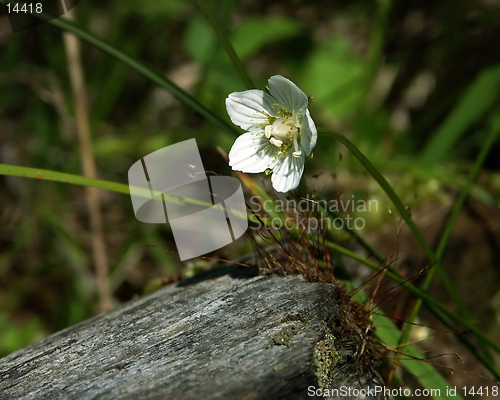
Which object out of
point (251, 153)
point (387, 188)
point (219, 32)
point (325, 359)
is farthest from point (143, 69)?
point (325, 359)

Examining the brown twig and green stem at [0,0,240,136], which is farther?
the brown twig

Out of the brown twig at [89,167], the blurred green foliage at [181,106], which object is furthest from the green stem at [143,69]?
the brown twig at [89,167]

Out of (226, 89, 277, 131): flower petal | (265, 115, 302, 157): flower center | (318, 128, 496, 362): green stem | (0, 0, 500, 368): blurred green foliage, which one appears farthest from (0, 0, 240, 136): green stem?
(0, 0, 500, 368): blurred green foliage

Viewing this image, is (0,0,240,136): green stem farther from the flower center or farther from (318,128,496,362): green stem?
(318,128,496,362): green stem

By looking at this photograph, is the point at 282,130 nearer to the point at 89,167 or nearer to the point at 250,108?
the point at 250,108

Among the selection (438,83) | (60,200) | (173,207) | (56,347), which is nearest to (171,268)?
(60,200)

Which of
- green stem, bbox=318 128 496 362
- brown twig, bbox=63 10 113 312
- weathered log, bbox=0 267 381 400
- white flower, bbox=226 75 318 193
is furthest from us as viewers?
brown twig, bbox=63 10 113 312

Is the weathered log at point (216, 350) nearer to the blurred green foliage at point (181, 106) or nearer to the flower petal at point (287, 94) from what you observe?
the flower petal at point (287, 94)
